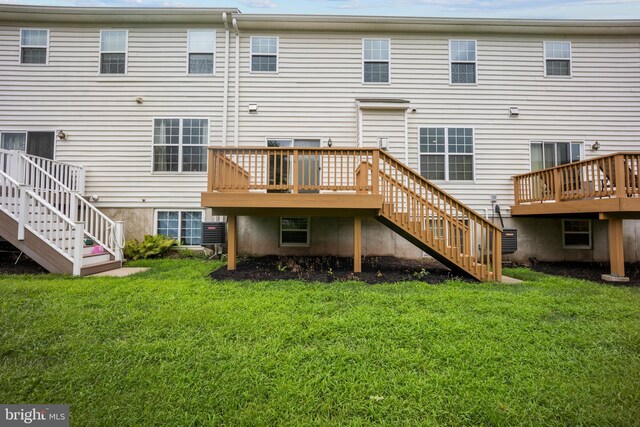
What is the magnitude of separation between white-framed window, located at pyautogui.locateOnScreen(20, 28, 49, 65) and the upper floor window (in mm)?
8812

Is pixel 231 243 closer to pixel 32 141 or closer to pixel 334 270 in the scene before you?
pixel 334 270

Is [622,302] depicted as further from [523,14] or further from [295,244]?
[523,14]

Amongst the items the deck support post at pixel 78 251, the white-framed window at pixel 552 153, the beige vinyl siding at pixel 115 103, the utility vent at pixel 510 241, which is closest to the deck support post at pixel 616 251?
the utility vent at pixel 510 241

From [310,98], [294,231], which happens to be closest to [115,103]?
[310,98]

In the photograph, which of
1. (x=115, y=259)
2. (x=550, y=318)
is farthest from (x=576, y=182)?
(x=115, y=259)

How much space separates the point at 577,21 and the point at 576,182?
514cm

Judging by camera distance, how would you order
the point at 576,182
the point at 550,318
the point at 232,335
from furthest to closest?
1. the point at 576,182
2. the point at 550,318
3. the point at 232,335

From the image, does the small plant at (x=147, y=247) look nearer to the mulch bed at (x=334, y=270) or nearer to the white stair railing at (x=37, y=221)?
the white stair railing at (x=37, y=221)

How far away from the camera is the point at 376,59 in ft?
27.0

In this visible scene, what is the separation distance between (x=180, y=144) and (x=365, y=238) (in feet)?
18.7

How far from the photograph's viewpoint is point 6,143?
25.9 ft

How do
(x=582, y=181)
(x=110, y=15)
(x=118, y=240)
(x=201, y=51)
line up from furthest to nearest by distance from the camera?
(x=201, y=51) < (x=110, y=15) < (x=118, y=240) < (x=582, y=181)

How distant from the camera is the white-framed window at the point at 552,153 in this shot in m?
8.16

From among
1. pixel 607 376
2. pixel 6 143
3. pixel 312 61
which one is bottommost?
pixel 607 376
